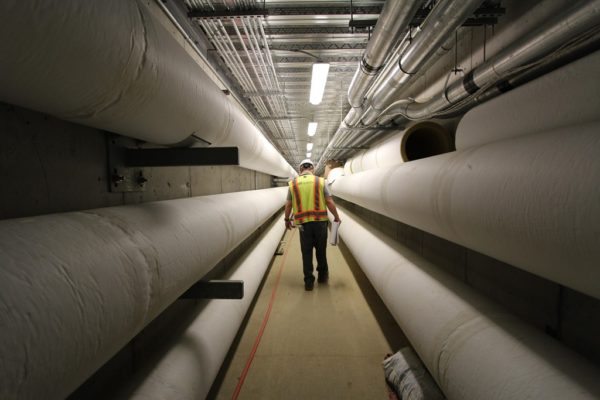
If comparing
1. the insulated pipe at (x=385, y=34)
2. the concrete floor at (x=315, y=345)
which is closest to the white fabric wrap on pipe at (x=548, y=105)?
the insulated pipe at (x=385, y=34)

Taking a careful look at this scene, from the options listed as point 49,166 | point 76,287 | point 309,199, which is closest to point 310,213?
point 309,199

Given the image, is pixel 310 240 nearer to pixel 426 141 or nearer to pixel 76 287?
pixel 426 141

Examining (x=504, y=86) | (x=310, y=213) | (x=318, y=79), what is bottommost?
(x=310, y=213)

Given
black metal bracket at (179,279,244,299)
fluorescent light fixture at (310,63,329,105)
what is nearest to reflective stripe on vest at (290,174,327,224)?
fluorescent light fixture at (310,63,329,105)

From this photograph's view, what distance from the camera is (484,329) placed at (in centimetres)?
75

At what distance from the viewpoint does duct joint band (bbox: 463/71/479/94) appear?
1.11 m

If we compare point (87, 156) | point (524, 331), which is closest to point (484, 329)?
point (524, 331)

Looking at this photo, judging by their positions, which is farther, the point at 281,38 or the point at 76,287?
the point at 281,38

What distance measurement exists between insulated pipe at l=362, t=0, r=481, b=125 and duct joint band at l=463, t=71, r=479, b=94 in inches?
8.1

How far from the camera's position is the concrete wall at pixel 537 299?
2.57 feet

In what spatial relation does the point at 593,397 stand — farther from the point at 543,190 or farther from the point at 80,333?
the point at 80,333

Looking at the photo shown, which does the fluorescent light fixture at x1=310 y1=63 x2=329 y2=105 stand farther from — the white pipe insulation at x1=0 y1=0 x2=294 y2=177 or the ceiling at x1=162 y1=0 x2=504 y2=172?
the white pipe insulation at x1=0 y1=0 x2=294 y2=177

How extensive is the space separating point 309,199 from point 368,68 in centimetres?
119

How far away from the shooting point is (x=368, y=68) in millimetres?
1334
